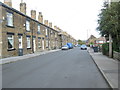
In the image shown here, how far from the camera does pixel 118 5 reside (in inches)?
396

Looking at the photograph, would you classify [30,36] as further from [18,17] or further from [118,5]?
[118,5]

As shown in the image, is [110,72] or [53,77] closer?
[53,77]

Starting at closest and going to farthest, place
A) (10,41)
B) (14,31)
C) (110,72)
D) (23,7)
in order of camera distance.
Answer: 1. (110,72)
2. (10,41)
3. (14,31)
4. (23,7)

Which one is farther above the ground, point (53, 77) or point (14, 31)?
point (14, 31)

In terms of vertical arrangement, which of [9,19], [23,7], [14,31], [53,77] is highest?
[23,7]

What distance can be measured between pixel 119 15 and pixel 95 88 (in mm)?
6344

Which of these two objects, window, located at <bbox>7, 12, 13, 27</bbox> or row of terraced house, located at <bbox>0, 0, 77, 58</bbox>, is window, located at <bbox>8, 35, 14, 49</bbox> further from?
window, located at <bbox>7, 12, 13, 27</bbox>

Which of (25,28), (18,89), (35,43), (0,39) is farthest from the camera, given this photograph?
(35,43)

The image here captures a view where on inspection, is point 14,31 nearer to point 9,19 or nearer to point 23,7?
point 9,19

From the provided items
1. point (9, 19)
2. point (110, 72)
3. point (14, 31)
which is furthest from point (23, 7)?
point (110, 72)

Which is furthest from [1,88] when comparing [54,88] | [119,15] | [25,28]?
[25,28]

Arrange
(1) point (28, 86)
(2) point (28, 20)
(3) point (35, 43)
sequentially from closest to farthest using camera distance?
(1) point (28, 86), (2) point (28, 20), (3) point (35, 43)

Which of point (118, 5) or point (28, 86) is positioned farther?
point (118, 5)

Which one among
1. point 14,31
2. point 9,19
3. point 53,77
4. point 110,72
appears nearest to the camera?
point 53,77
